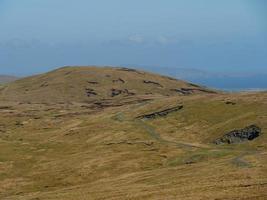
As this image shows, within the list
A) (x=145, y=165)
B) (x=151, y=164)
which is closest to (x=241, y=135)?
(x=151, y=164)

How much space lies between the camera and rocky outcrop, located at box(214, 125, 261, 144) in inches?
6314

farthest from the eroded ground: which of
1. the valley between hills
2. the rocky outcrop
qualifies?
the rocky outcrop

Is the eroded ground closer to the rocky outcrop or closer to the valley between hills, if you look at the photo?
the valley between hills

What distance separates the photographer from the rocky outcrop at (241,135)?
160375mm

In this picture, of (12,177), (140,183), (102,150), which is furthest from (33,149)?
(140,183)

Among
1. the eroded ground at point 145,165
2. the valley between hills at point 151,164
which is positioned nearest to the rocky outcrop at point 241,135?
the valley between hills at point 151,164

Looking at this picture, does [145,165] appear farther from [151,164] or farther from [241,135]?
[241,135]

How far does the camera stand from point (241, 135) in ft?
539

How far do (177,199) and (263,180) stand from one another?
1445 cm

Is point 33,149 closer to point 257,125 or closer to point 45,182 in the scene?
point 45,182

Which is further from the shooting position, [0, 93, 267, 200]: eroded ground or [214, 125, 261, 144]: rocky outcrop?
[214, 125, 261, 144]: rocky outcrop

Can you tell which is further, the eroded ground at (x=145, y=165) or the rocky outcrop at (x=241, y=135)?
the rocky outcrop at (x=241, y=135)

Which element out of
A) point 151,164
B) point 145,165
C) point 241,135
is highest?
point 241,135

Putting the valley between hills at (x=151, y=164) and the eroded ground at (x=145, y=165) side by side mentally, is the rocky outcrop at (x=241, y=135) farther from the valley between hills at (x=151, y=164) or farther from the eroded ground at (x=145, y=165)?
the eroded ground at (x=145, y=165)
